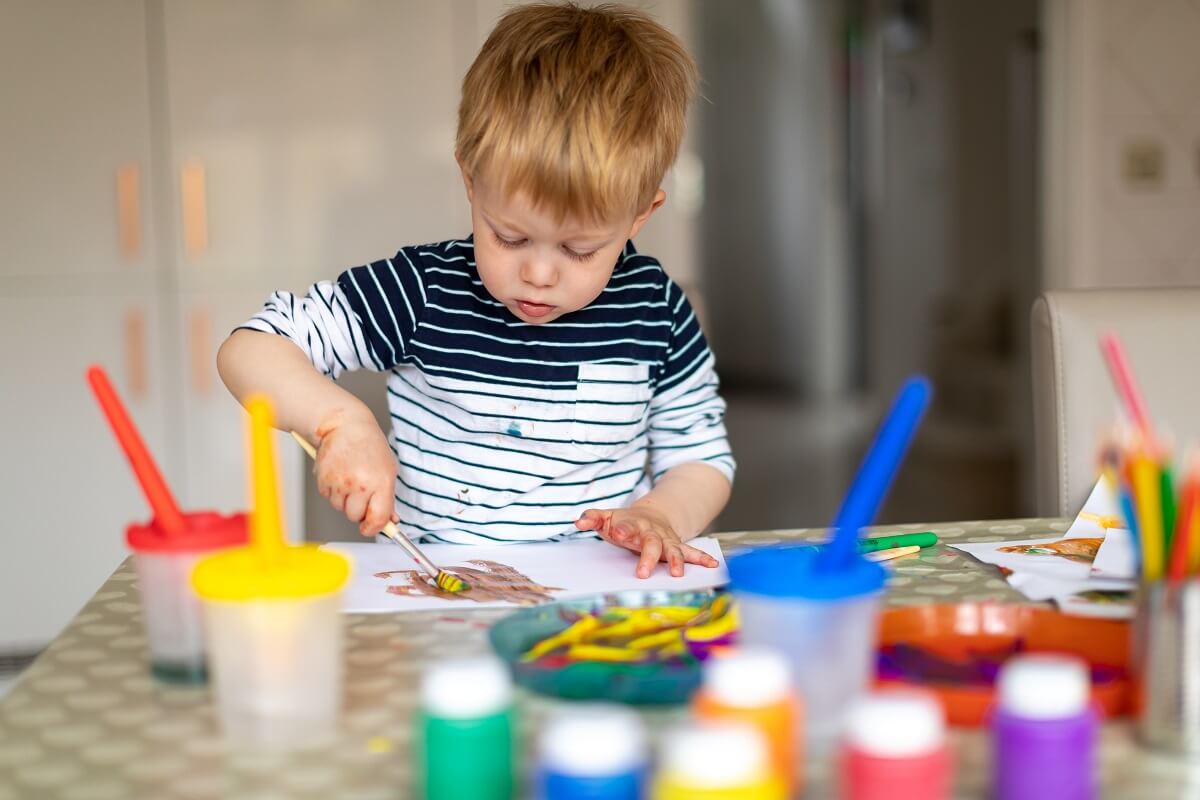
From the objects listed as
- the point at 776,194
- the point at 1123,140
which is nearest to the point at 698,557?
the point at 1123,140

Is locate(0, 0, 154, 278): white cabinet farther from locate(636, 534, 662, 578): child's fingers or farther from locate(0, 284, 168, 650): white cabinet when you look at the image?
locate(636, 534, 662, 578): child's fingers

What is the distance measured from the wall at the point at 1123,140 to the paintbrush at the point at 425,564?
2341mm

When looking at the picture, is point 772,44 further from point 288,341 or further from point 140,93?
point 288,341

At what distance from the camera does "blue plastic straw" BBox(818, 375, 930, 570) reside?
1.94 feet

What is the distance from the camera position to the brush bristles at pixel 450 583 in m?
0.89

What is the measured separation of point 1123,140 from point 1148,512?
254 centimetres

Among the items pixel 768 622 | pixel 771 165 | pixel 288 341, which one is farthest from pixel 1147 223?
pixel 771 165

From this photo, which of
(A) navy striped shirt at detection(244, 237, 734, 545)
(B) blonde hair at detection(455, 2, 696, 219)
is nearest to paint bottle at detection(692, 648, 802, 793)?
(B) blonde hair at detection(455, 2, 696, 219)

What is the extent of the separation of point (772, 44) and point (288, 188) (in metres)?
4.03

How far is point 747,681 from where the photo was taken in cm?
51

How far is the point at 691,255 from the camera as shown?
276 cm

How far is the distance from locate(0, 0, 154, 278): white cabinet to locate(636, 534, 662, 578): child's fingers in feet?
6.15

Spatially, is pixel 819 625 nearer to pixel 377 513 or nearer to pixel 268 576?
pixel 268 576

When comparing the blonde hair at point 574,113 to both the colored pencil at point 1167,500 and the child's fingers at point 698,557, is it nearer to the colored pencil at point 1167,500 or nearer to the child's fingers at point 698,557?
the child's fingers at point 698,557
